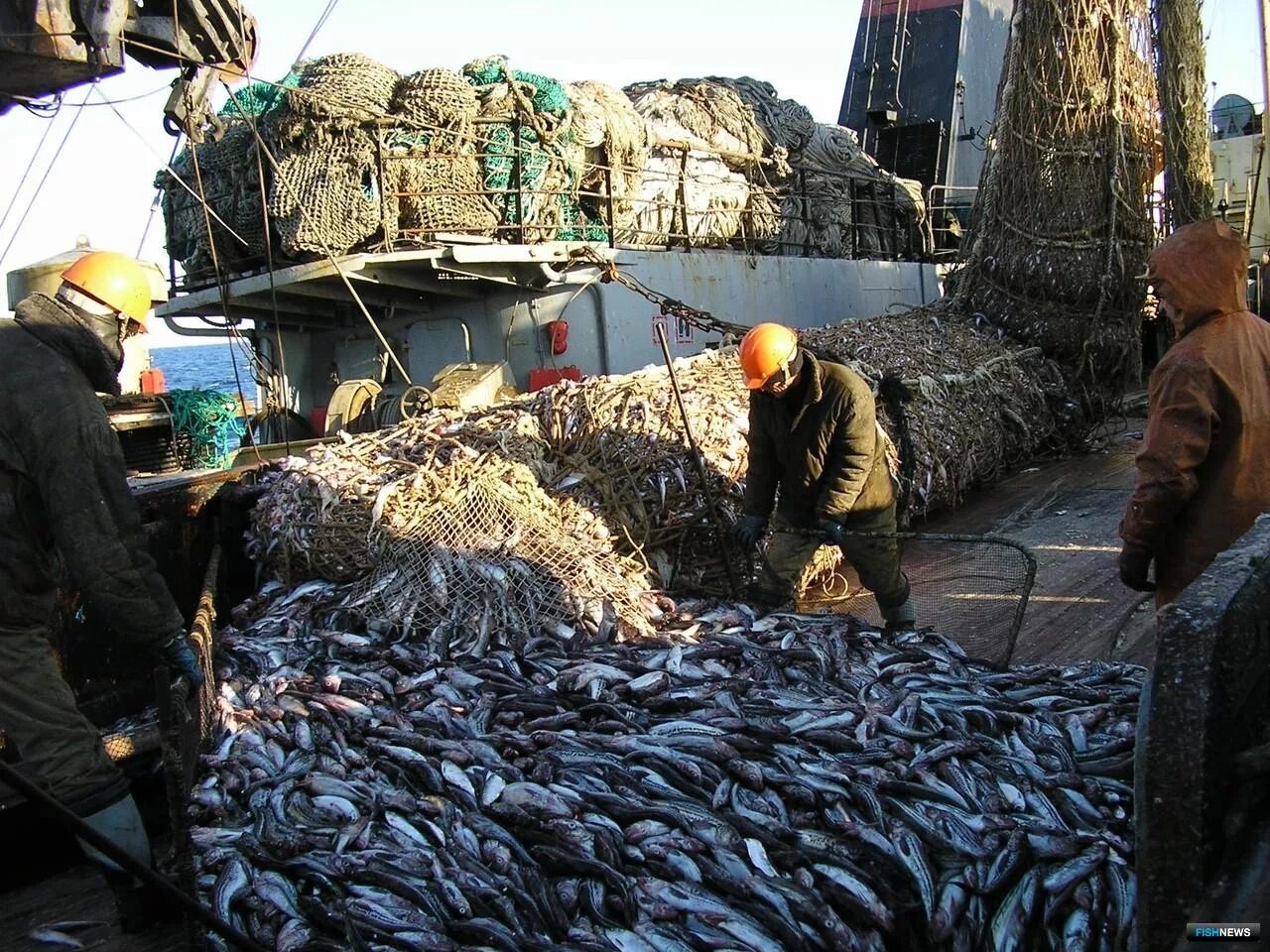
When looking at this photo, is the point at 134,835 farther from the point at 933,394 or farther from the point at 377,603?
the point at 933,394

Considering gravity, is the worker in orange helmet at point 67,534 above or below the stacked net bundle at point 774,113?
below

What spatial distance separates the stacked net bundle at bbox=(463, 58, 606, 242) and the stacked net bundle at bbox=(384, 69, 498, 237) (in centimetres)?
22

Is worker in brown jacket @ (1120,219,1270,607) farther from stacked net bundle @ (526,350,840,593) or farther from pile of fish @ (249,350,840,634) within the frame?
stacked net bundle @ (526,350,840,593)

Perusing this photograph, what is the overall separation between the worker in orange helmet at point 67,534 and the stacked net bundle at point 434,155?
7.28 m

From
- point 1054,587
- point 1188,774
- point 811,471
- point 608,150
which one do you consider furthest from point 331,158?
point 1188,774

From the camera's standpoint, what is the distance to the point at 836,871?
129 inches

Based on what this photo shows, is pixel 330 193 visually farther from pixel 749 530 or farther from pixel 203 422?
pixel 749 530

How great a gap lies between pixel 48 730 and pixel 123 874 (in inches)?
25.0

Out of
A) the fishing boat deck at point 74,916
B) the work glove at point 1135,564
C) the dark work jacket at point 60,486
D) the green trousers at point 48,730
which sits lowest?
the fishing boat deck at point 74,916

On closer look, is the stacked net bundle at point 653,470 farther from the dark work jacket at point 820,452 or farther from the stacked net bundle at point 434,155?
the stacked net bundle at point 434,155

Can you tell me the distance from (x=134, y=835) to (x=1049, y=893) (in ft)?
11.4

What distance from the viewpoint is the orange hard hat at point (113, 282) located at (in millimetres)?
4082

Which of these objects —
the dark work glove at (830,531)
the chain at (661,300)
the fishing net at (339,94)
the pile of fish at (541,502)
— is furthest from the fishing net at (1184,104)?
the dark work glove at (830,531)

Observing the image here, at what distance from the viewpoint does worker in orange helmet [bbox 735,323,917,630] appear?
6137 mm
